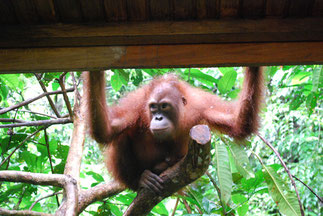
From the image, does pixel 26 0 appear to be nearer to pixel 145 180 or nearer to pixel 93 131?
pixel 93 131

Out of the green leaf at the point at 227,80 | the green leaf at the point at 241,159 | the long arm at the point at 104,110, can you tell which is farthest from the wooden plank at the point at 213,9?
the green leaf at the point at 241,159

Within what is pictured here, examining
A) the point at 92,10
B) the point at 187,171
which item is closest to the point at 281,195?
the point at 187,171

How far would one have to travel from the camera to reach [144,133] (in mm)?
3191

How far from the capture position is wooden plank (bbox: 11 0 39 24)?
1.39m

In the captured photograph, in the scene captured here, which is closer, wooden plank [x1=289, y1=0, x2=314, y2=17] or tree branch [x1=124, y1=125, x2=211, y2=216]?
wooden plank [x1=289, y1=0, x2=314, y2=17]

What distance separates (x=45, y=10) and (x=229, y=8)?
751mm

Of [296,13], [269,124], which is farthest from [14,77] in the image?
[269,124]

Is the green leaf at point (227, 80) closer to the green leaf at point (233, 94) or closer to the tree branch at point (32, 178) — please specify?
the green leaf at point (233, 94)

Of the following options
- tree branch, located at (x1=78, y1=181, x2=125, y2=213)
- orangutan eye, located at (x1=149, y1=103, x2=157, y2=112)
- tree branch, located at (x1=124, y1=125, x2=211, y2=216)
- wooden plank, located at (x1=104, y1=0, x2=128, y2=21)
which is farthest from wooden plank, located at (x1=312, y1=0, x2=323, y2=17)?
tree branch, located at (x1=78, y1=181, x2=125, y2=213)

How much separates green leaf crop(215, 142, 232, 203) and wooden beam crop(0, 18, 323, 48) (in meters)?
1.42

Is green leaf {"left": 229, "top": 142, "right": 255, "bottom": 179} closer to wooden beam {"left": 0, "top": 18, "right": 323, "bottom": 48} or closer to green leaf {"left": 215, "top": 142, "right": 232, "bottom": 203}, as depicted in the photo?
green leaf {"left": 215, "top": 142, "right": 232, "bottom": 203}

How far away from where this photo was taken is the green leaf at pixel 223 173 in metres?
2.58

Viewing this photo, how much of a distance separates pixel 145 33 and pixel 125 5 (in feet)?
0.45

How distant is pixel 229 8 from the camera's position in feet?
4.71
